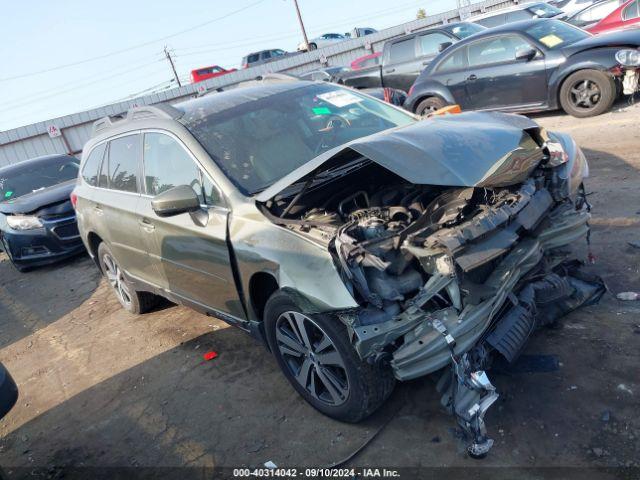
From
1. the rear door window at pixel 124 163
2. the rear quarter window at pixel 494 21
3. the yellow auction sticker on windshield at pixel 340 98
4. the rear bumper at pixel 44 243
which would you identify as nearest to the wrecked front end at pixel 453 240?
the yellow auction sticker on windshield at pixel 340 98

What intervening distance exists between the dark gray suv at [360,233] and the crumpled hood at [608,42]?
509 centimetres

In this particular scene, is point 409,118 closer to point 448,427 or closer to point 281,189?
point 281,189

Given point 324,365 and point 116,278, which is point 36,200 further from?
point 324,365

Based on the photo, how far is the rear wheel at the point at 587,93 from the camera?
7656mm

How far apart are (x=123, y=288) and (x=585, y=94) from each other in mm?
7238

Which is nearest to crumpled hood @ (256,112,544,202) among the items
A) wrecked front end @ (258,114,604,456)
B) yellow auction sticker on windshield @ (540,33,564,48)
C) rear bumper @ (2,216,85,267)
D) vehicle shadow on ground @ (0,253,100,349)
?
wrecked front end @ (258,114,604,456)

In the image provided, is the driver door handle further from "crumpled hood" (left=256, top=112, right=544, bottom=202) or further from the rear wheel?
the rear wheel

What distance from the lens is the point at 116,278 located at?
5.47 m

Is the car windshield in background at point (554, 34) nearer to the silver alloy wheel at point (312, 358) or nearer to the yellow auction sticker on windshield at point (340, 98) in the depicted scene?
the yellow auction sticker on windshield at point (340, 98)

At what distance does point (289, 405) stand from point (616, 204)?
3661 mm

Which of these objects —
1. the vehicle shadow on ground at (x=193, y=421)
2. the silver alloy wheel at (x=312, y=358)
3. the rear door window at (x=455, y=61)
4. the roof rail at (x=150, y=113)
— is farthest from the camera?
the rear door window at (x=455, y=61)

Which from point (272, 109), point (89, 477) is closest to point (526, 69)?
point (272, 109)

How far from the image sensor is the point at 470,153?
297cm

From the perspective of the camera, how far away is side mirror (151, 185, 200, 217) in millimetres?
3213
